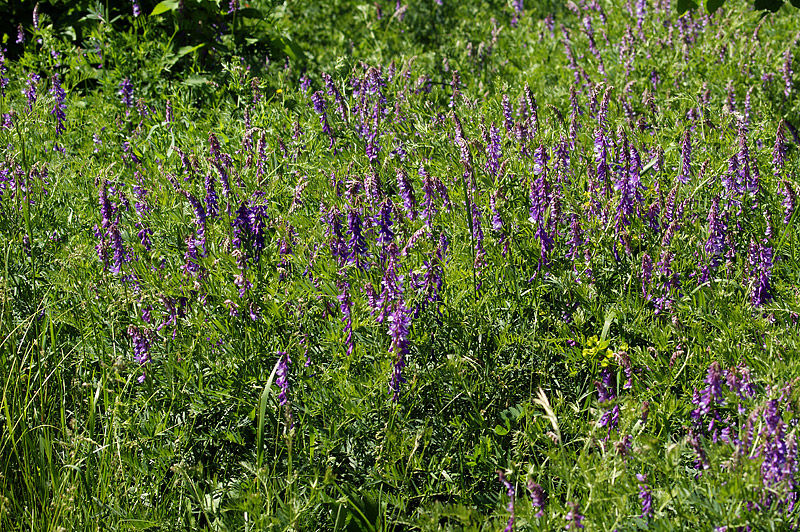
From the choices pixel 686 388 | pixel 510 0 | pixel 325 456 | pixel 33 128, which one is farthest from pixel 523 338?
pixel 510 0

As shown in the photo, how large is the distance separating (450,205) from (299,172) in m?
0.89

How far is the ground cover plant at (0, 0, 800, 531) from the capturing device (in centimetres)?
263

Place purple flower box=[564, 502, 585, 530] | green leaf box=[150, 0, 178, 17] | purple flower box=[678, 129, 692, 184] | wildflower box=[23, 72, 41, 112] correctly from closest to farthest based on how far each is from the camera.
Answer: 1. purple flower box=[564, 502, 585, 530]
2. purple flower box=[678, 129, 692, 184]
3. wildflower box=[23, 72, 41, 112]
4. green leaf box=[150, 0, 178, 17]

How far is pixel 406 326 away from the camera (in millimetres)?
3057

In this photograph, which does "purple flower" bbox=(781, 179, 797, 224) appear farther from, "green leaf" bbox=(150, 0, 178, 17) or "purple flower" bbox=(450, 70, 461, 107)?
"green leaf" bbox=(150, 0, 178, 17)

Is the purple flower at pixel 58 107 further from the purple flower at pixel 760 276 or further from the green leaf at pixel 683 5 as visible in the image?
the purple flower at pixel 760 276

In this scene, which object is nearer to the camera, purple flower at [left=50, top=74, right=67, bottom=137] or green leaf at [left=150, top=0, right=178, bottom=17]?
purple flower at [left=50, top=74, right=67, bottom=137]

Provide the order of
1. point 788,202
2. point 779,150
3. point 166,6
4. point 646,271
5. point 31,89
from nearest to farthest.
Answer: point 646,271 < point 788,202 < point 779,150 < point 31,89 < point 166,6

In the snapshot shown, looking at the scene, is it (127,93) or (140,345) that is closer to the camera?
(140,345)

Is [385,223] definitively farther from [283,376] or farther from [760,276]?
→ [760,276]

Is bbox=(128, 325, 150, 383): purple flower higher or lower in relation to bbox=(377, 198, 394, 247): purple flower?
lower

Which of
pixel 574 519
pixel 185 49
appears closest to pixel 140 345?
pixel 574 519

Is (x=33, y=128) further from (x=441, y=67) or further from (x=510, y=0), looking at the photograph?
(x=510, y=0)

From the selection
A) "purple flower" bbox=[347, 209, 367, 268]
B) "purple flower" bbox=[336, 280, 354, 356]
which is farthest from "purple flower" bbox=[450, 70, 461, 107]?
"purple flower" bbox=[336, 280, 354, 356]
